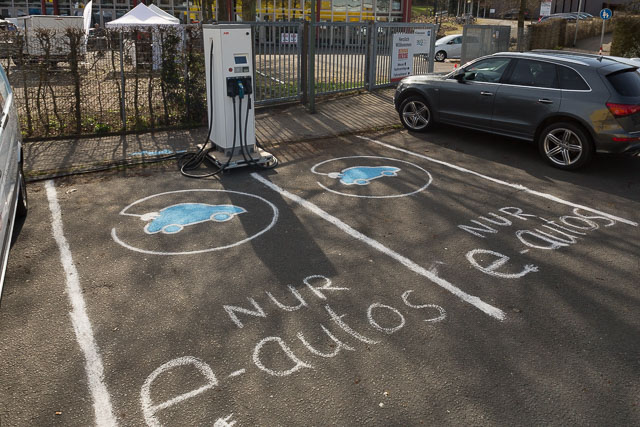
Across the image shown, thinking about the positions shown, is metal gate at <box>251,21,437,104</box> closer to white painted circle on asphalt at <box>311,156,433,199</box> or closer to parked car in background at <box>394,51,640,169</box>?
parked car in background at <box>394,51,640,169</box>

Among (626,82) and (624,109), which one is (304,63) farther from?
(624,109)

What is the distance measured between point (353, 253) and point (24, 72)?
22.8 ft

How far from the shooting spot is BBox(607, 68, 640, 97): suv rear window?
→ 302 inches

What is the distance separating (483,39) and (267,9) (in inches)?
765

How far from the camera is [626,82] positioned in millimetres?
7801

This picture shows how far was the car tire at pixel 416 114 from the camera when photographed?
10321 mm

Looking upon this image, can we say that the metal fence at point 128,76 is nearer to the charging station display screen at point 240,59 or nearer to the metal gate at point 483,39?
the charging station display screen at point 240,59

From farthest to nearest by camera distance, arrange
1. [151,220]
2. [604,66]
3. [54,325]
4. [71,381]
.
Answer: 1. [604,66]
2. [151,220]
3. [54,325]
4. [71,381]

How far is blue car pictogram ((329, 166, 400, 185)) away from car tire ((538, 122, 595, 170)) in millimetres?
2404

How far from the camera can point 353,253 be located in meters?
5.52

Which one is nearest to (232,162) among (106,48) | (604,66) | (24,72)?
(106,48)

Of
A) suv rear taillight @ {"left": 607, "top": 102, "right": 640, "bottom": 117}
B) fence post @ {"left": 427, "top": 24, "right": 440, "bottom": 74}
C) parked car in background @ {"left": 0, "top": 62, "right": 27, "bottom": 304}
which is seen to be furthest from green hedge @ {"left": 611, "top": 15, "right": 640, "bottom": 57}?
parked car in background @ {"left": 0, "top": 62, "right": 27, "bottom": 304}

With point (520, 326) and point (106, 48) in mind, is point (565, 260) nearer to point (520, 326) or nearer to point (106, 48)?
point (520, 326)

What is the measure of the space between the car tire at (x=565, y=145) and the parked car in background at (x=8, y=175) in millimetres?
7336
